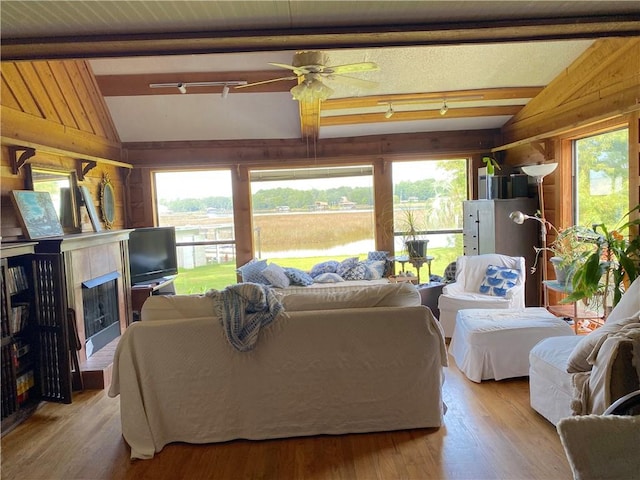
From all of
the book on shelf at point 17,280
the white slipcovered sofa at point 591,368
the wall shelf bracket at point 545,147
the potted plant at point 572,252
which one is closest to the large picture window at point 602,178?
the wall shelf bracket at point 545,147

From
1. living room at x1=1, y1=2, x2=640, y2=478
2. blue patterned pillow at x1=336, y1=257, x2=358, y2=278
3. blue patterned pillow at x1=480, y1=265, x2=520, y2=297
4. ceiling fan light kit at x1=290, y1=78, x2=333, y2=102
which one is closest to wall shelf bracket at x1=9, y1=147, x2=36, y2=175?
living room at x1=1, y1=2, x2=640, y2=478

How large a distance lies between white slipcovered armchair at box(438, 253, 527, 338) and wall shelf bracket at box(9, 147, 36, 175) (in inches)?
159

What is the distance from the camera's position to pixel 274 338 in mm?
2666

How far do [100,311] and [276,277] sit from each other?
1941 millimetres

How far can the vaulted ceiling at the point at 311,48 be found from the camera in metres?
1.86

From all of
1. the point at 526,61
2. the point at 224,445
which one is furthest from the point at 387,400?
the point at 526,61

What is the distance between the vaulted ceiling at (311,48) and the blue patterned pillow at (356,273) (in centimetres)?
184

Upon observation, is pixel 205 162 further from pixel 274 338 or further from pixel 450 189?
pixel 274 338

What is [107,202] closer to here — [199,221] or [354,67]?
[199,221]

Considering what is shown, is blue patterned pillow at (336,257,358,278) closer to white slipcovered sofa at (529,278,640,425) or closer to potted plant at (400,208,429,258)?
potted plant at (400,208,429,258)

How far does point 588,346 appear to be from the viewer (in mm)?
2336

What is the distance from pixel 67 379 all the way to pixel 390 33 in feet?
10.8

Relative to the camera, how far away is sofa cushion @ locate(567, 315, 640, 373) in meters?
2.29

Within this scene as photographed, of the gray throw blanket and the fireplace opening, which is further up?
the gray throw blanket
